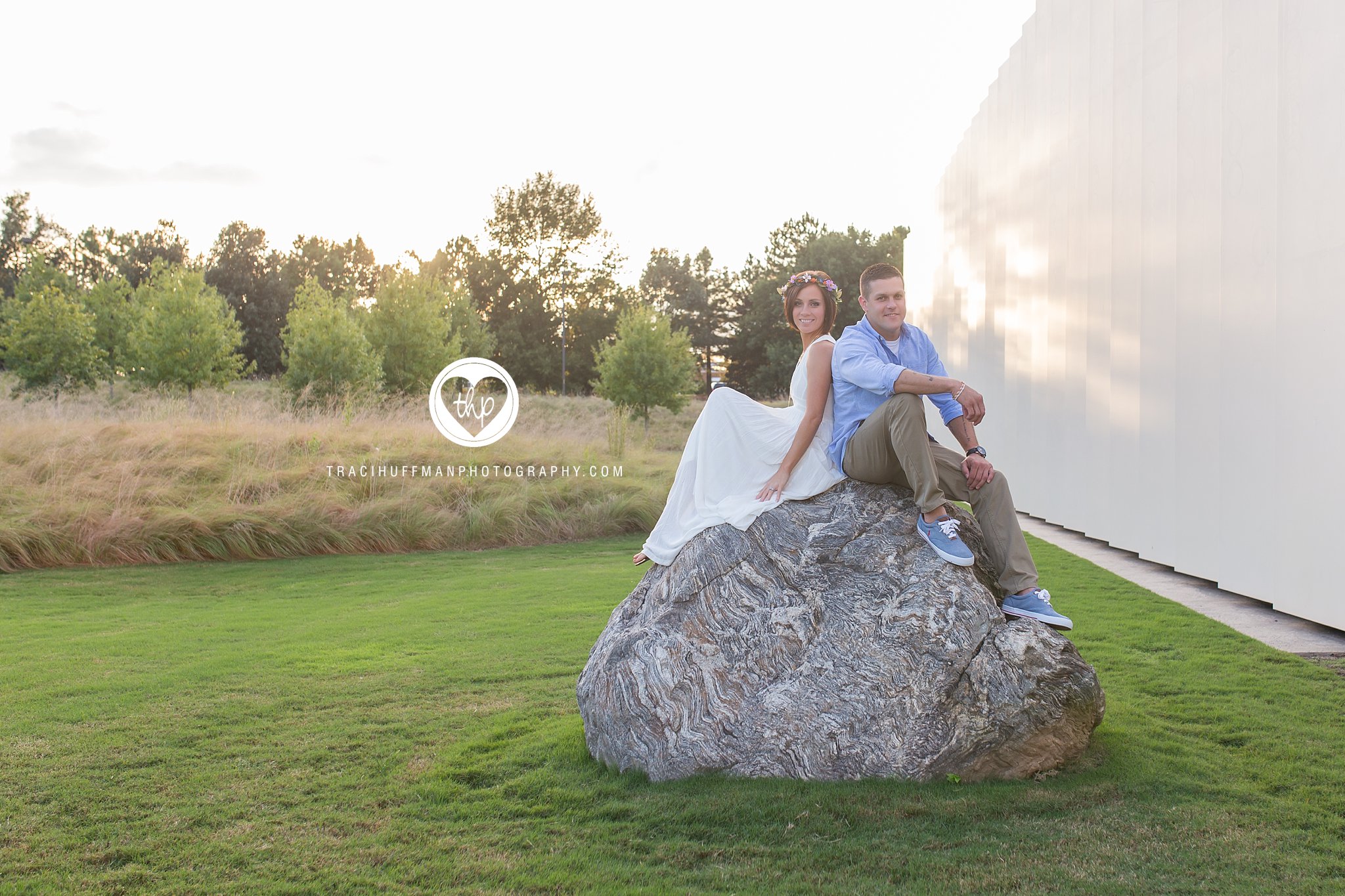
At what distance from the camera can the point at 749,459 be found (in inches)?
171

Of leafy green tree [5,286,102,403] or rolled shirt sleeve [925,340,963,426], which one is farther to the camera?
leafy green tree [5,286,102,403]

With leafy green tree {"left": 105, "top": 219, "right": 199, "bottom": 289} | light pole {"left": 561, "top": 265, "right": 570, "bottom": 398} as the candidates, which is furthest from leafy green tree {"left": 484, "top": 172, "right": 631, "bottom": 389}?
leafy green tree {"left": 105, "top": 219, "right": 199, "bottom": 289}

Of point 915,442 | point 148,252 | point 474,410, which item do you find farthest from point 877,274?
point 148,252

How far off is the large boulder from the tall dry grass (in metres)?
7.58

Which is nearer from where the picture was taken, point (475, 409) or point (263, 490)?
point (263, 490)

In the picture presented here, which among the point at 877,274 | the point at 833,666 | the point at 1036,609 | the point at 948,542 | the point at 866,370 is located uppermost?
the point at 877,274

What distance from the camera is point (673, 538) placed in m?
4.29

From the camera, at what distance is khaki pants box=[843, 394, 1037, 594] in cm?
380

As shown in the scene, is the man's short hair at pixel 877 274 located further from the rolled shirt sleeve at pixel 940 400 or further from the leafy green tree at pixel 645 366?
the leafy green tree at pixel 645 366

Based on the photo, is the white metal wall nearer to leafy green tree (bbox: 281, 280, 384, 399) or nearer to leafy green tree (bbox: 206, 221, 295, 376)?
leafy green tree (bbox: 281, 280, 384, 399)

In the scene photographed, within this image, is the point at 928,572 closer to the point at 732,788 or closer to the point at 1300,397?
the point at 732,788

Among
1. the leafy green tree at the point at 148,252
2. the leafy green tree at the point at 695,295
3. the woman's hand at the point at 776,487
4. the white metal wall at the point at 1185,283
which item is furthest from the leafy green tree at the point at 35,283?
the woman's hand at the point at 776,487

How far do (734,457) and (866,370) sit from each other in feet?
2.52

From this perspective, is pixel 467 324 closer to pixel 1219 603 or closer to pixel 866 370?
pixel 1219 603
